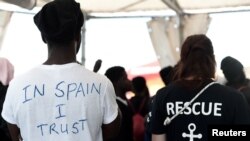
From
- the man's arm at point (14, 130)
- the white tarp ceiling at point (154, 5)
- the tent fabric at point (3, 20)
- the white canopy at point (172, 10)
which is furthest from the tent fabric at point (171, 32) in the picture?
the man's arm at point (14, 130)

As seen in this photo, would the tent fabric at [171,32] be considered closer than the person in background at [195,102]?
No

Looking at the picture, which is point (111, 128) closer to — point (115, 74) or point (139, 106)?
point (115, 74)

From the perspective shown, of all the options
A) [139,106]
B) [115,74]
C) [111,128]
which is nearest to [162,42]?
[139,106]

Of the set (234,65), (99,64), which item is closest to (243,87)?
(234,65)

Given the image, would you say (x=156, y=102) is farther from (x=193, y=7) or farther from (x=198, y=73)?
(x=193, y=7)

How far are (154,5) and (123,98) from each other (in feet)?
10.9

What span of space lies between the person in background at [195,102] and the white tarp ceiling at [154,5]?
418 cm

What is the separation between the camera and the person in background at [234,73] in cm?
285

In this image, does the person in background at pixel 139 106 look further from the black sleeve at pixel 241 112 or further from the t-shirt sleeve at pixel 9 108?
the t-shirt sleeve at pixel 9 108

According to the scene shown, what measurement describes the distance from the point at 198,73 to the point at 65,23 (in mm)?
678

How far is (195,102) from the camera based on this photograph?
1.84 m

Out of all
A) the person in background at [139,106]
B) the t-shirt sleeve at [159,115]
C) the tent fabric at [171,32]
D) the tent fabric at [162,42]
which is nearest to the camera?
the t-shirt sleeve at [159,115]

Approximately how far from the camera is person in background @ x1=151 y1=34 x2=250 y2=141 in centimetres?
182

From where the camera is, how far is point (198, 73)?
1.87m
